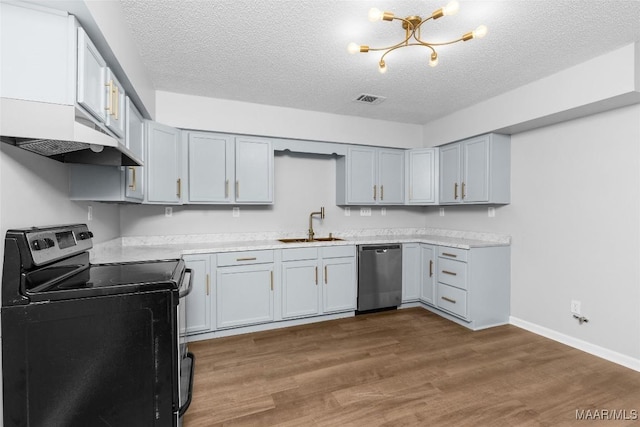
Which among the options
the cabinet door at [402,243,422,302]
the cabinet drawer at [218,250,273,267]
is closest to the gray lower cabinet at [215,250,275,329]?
the cabinet drawer at [218,250,273,267]

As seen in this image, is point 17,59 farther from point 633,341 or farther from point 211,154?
point 633,341

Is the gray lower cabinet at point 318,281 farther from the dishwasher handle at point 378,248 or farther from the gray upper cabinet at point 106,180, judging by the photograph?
the gray upper cabinet at point 106,180

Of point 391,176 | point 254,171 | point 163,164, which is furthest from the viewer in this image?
point 391,176

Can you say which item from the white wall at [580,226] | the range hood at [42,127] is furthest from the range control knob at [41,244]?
the white wall at [580,226]

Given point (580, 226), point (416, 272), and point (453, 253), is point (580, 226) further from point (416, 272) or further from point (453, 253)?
point (416, 272)

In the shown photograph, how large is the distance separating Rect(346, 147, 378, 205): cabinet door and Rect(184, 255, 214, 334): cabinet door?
1.95 metres

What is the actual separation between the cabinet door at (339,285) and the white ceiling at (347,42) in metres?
1.90

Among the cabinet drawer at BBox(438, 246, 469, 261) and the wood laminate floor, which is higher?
the cabinet drawer at BBox(438, 246, 469, 261)

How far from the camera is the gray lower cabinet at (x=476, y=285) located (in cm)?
331

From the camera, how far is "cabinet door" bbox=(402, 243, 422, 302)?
3951mm

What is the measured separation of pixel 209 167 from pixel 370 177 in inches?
80.5

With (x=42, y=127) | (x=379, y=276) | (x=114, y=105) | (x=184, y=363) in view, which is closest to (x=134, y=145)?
(x=114, y=105)

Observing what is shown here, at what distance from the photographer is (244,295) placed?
320 cm

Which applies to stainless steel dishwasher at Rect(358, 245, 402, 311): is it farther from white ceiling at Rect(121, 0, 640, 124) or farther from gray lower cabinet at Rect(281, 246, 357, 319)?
white ceiling at Rect(121, 0, 640, 124)
